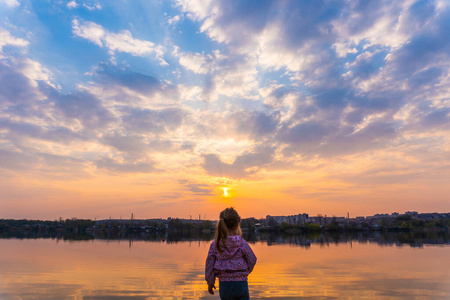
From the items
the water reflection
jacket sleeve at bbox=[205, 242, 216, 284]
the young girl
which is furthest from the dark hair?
the water reflection

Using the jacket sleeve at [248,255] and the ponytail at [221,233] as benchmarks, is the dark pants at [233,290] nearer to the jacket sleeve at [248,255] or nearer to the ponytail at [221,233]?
the jacket sleeve at [248,255]

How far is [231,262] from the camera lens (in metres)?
4.71

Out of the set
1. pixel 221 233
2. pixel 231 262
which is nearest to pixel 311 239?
pixel 231 262

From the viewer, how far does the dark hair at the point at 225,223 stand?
4.75m

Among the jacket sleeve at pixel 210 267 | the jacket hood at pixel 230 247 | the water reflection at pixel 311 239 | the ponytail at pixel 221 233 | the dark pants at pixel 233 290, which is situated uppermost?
the ponytail at pixel 221 233

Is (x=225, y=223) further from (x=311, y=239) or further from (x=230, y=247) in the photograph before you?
(x=311, y=239)

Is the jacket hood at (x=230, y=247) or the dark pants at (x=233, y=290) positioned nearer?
the dark pants at (x=233, y=290)

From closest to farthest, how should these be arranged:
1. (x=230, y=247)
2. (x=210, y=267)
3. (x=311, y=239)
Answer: (x=230, y=247)
(x=210, y=267)
(x=311, y=239)

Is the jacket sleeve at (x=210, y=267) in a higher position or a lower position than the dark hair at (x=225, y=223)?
lower

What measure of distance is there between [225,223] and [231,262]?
25.7 inches

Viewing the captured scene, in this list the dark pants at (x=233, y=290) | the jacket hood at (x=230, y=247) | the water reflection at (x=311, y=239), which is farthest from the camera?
the water reflection at (x=311, y=239)

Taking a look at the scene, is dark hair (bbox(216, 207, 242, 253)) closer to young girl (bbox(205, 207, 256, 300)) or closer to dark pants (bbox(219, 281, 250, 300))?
young girl (bbox(205, 207, 256, 300))

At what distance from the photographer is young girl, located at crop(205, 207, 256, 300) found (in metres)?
4.66

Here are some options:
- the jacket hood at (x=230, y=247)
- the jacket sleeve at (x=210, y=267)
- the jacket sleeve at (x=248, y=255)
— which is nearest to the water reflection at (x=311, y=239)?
the jacket sleeve at (x=248, y=255)
